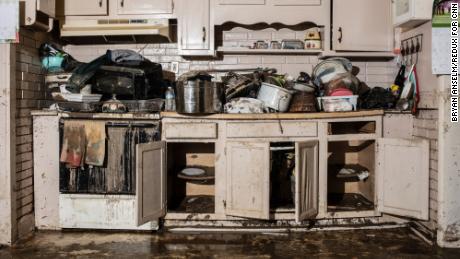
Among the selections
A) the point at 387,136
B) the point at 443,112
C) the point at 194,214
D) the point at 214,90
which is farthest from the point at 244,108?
the point at 443,112

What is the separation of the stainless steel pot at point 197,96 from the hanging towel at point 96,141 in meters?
0.68

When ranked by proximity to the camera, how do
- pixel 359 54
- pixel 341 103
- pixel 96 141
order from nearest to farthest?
1. pixel 96 141
2. pixel 341 103
3. pixel 359 54

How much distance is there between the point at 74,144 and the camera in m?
3.47

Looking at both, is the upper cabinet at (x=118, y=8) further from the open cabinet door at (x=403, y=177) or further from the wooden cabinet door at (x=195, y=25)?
the open cabinet door at (x=403, y=177)

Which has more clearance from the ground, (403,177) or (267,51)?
(267,51)

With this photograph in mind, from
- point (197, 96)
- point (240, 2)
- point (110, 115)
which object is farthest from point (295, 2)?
point (110, 115)

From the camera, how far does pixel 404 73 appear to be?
389 cm

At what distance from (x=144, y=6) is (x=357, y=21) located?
2.06m

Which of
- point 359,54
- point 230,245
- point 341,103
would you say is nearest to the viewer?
point 230,245

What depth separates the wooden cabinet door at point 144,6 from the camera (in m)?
3.95

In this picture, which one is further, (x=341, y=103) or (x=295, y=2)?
(x=295, y=2)

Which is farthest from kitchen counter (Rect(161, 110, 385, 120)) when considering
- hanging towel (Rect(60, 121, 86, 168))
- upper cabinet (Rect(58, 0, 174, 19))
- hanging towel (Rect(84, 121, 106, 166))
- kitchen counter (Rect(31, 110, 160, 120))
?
upper cabinet (Rect(58, 0, 174, 19))

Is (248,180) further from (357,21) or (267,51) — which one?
(357,21)

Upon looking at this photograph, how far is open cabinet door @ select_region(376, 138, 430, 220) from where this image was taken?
3348 millimetres
